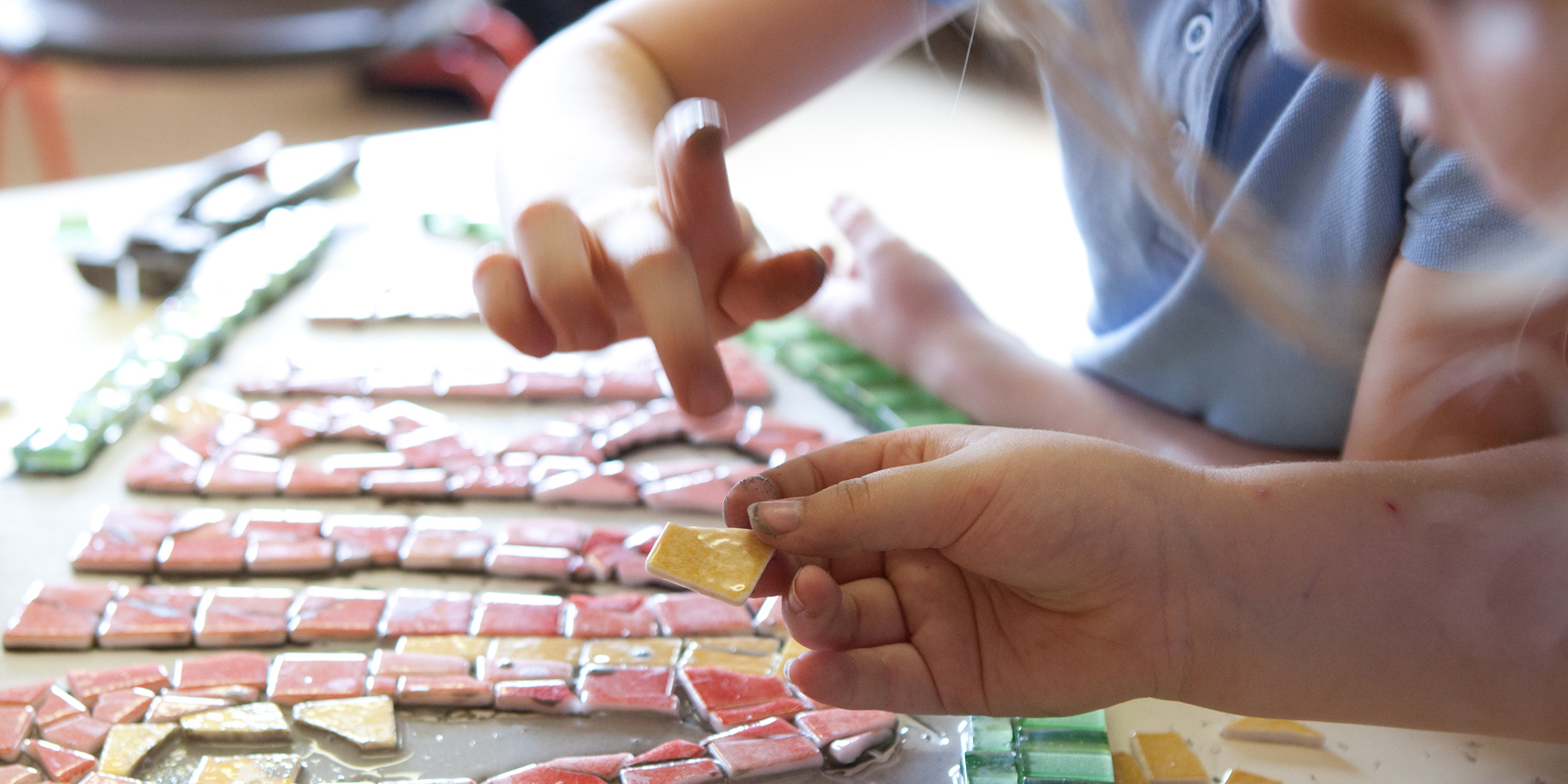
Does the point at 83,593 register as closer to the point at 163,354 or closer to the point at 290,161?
the point at 163,354

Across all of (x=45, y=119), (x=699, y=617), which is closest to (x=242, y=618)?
(x=699, y=617)

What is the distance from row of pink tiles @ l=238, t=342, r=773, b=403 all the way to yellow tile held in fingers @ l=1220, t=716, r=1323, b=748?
515 mm

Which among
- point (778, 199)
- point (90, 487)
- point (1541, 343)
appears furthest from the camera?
point (778, 199)

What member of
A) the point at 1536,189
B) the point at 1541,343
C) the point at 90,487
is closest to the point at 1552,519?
the point at 1541,343

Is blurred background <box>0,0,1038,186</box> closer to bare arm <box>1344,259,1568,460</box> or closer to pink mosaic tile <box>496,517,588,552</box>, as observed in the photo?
bare arm <box>1344,259,1568,460</box>

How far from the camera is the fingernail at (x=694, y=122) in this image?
2.01 feet

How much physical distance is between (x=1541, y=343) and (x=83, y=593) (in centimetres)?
89

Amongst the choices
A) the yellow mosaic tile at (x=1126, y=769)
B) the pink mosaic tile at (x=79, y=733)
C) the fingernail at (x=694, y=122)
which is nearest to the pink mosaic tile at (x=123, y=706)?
the pink mosaic tile at (x=79, y=733)

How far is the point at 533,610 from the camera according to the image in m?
0.79

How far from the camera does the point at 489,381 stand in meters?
1.08

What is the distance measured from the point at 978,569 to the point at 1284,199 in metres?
0.35

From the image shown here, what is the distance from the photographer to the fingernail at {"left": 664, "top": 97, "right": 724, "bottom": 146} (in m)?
0.61

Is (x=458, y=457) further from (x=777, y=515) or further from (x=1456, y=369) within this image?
(x=1456, y=369)

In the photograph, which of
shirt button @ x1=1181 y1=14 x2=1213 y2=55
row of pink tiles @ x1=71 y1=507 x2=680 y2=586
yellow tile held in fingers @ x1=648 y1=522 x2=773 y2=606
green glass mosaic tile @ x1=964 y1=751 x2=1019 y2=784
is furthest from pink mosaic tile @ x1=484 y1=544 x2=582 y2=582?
shirt button @ x1=1181 y1=14 x2=1213 y2=55
